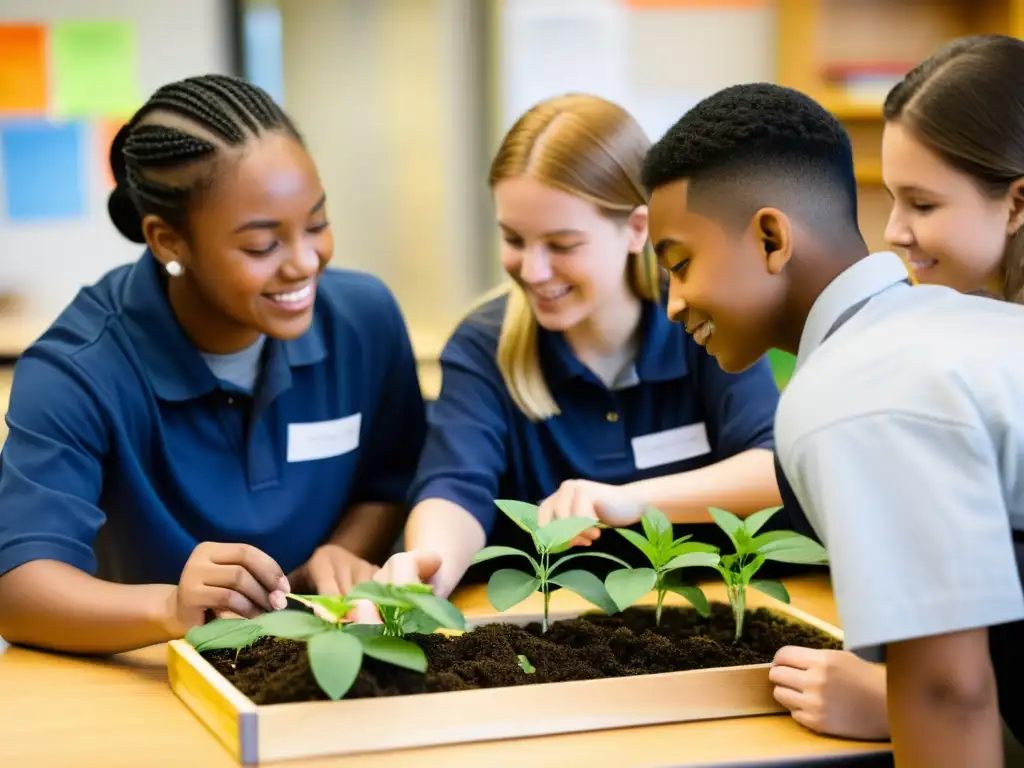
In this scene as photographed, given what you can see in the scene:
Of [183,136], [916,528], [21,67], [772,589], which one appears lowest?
[772,589]

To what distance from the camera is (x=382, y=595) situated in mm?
1051

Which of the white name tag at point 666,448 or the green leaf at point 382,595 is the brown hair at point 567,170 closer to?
the white name tag at point 666,448

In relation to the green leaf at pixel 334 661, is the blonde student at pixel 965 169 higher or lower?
higher

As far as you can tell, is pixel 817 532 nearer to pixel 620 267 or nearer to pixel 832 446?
pixel 832 446

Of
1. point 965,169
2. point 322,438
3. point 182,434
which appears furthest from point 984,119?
point 182,434

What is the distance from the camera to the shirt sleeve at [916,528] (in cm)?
88

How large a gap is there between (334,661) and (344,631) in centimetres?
5

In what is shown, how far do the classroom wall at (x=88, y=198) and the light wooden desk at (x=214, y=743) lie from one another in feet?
7.85

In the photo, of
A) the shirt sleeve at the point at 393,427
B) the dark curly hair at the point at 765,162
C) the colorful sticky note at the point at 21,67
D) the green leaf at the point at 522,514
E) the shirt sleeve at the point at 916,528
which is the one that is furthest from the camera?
the colorful sticky note at the point at 21,67

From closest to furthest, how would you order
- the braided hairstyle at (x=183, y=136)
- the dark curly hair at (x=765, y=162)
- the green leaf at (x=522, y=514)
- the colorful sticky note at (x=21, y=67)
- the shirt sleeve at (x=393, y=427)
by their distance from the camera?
the dark curly hair at (x=765, y=162) → the green leaf at (x=522, y=514) → the braided hairstyle at (x=183, y=136) → the shirt sleeve at (x=393, y=427) → the colorful sticky note at (x=21, y=67)

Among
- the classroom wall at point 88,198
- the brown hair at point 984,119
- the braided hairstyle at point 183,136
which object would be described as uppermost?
the brown hair at point 984,119

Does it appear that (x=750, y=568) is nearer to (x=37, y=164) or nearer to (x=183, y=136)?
(x=183, y=136)

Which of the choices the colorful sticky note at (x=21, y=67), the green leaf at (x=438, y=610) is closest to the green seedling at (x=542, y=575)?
the green leaf at (x=438, y=610)

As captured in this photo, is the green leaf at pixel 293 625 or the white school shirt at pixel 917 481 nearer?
the white school shirt at pixel 917 481
